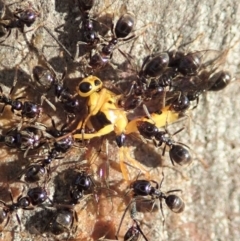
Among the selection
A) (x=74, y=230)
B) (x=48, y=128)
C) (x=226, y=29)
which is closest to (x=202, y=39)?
(x=226, y=29)

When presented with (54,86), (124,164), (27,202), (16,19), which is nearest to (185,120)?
(124,164)

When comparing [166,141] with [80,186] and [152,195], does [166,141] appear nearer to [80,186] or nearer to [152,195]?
[152,195]

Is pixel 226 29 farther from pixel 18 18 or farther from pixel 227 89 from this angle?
pixel 18 18

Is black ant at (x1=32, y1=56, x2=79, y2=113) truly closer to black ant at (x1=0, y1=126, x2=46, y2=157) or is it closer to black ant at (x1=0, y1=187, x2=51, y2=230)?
black ant at (x1=0, y1=126, x2=46, y2=157)

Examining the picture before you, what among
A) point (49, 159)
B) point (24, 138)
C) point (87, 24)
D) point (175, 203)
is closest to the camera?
point (175, 203)

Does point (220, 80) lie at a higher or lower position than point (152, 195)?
higher

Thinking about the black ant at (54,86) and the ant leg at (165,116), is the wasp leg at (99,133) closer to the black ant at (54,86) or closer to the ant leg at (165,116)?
the black ant at (54,86)

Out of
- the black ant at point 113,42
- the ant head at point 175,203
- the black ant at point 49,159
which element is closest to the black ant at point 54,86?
the black ant at point 49,159
